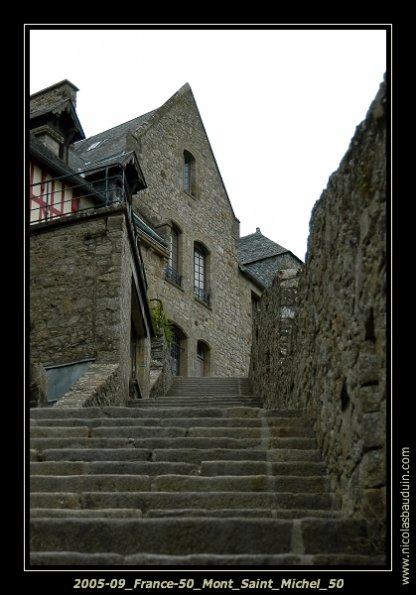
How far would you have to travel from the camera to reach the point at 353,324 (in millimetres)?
6039

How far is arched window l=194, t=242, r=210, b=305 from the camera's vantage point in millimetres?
Answer: 27605

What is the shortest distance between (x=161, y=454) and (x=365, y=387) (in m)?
1.91

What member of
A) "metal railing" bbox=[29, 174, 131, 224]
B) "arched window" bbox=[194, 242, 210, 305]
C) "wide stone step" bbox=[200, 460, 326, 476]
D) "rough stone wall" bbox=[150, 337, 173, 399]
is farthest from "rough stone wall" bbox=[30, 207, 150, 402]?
"arched window" bbox=[194, 242, 210, 305]

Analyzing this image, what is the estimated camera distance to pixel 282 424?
7914 mm

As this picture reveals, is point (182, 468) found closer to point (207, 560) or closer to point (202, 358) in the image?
point (207, 560)

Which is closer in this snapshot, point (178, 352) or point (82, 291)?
point (82, 291)

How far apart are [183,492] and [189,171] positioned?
75.6 ft

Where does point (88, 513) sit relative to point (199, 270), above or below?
below

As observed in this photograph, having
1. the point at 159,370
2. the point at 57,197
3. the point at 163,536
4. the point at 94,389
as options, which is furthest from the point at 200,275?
the point at 163,536

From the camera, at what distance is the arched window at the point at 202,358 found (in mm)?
26875
